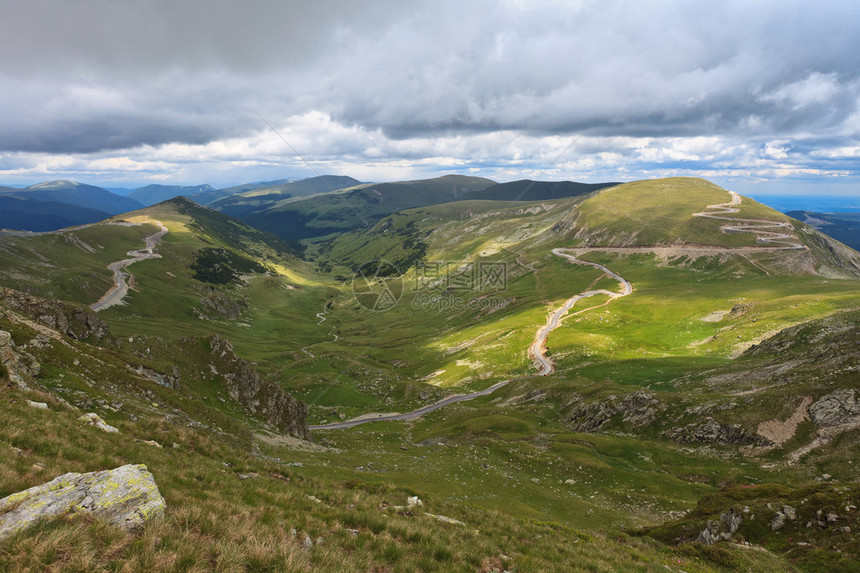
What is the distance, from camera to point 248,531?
32.7ft

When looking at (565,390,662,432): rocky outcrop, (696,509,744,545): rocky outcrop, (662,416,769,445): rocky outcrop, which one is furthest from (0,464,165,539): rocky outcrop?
(565,390,662,432): rocky outcrop

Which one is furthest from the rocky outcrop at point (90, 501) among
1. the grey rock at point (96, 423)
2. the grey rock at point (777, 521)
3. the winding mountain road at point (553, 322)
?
the winding mountain road at point (553, 322)

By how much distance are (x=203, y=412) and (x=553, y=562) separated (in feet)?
118

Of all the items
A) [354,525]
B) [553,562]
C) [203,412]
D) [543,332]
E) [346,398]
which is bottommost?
[346,398]

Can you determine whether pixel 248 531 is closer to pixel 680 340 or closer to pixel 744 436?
pixel 744 436

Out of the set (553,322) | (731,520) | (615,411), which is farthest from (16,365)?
(553,322)

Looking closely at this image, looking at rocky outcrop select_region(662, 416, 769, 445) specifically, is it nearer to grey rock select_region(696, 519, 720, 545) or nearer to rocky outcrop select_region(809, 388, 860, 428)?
rocky outcrop select_region(809, 388, 860, 428)

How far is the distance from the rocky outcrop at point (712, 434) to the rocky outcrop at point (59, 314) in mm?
83084

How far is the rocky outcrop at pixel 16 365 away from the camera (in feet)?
65.8

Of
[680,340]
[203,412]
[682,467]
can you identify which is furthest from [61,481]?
[680,340]

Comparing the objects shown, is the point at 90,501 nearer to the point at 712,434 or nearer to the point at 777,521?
the point at 777,521

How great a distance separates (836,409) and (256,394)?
7591 cm

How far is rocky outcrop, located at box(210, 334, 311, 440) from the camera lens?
2167 inches

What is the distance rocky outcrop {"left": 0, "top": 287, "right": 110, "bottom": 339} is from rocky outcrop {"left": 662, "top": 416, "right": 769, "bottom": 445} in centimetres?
8308
